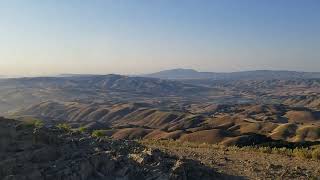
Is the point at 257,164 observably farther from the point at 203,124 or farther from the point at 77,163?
the point at 203,124

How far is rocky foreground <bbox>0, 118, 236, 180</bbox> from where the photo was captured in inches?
546

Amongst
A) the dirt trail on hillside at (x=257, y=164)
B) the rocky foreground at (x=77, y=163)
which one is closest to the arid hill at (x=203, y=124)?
the dirt trail on hillside at (x=257, y=164)

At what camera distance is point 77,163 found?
14.6 m

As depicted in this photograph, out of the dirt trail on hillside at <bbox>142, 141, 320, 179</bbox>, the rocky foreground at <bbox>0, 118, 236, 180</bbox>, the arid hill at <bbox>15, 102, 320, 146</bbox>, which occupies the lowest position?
the arid hill at <bbox>15, 102, 320, 146</bbox>

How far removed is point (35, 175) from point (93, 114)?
180 meters

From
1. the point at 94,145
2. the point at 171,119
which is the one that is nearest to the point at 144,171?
the point at 94,145

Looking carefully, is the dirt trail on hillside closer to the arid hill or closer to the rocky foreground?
the rocky foreground

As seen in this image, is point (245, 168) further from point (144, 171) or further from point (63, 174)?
point (63, 174)

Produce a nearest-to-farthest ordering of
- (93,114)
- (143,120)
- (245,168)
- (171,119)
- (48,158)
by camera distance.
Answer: (48,158), (245,168), (171,119), (143,120), (93,114)

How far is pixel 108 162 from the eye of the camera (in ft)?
48.4

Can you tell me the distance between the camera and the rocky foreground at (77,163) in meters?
13.9

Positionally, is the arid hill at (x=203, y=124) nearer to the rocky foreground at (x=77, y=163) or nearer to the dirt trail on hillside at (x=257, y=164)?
the dirt trail on hillside at (x=257, y=164)

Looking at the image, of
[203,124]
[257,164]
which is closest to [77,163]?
[257,164]

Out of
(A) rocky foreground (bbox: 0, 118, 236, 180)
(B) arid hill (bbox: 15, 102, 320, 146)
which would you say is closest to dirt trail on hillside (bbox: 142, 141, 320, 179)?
(A) rocky foreground (bbox: 0, 118, 236, 180)
